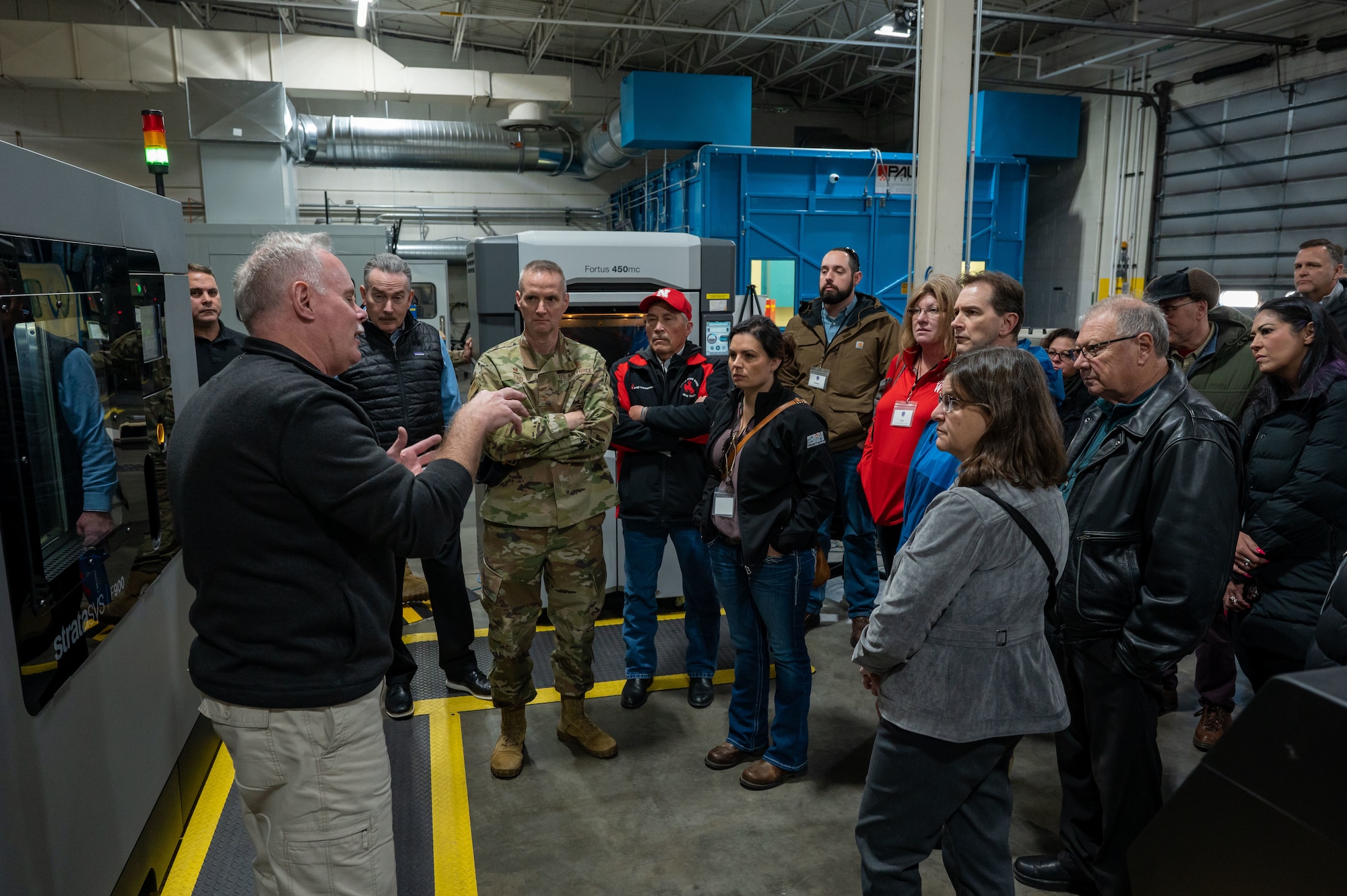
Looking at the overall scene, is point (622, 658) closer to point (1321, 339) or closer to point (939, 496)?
point (939, 496)

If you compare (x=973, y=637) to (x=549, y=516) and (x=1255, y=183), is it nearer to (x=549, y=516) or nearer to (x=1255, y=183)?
(x=549, y=516)

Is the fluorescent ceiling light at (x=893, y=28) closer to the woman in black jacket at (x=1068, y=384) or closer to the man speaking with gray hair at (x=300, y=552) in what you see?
the woman in black jacket at (x=1068, y=384)

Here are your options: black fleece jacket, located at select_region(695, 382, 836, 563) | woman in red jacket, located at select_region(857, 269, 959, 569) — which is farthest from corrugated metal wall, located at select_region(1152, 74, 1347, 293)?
black fleece jacket, located at select_region(695, 382, 836, 563)

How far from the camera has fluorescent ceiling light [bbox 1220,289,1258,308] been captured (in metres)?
8.91

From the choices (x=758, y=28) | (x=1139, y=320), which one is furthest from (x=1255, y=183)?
(x=1139, y=320)

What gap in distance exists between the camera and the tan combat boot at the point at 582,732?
3068mm

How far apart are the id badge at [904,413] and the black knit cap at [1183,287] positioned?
3.35ft

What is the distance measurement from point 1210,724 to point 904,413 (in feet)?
5.70

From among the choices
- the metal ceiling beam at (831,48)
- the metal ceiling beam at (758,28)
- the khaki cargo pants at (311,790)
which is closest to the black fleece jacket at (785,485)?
the khaki cargo pants at (311,790)

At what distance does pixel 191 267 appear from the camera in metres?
3.79

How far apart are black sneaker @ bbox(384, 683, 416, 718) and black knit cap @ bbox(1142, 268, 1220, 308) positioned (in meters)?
3.36

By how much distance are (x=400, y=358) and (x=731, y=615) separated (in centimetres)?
169

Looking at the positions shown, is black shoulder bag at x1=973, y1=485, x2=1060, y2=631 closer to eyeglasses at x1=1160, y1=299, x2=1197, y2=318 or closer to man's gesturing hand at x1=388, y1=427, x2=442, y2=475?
man's gesturing hand at x1=388, y1=427, x2=442, y2=475

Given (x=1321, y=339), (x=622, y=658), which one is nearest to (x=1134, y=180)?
(x=1321, y=339)
